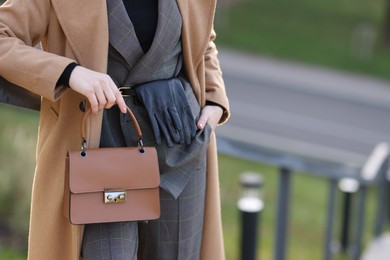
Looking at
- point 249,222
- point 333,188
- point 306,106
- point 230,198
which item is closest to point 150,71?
point 249,222

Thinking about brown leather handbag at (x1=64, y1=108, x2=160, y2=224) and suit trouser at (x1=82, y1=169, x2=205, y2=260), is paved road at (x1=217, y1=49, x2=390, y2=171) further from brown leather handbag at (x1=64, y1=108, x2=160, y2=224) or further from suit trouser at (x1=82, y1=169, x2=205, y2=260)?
brown leather handbag at (x1=64, y1=108, x2=160, y2=224)

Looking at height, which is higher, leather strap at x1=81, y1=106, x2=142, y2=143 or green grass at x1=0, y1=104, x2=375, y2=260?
leather strap at x1=81, y1=106, x2=142, y2=143

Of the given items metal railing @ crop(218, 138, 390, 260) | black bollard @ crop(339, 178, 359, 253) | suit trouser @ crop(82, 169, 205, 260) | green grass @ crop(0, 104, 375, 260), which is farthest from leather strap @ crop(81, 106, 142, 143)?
black bollard @ crop(339, 178, 359, 253)

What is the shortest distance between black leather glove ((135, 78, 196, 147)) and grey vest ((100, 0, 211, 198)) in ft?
0.09

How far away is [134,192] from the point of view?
2330 millimetres

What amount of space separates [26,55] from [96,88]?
22cm

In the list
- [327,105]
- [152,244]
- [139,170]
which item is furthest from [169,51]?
[327,105]

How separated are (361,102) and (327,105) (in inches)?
33.6

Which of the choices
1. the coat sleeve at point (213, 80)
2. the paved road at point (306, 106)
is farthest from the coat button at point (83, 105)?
the paved road at point (306, 106)

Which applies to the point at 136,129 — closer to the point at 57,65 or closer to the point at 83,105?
the point at 83,105

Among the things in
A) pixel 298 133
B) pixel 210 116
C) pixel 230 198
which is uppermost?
pixel 210 116

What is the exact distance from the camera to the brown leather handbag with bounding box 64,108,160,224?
225 cm

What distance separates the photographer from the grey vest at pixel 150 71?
2328 mm

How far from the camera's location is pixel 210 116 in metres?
2.60
